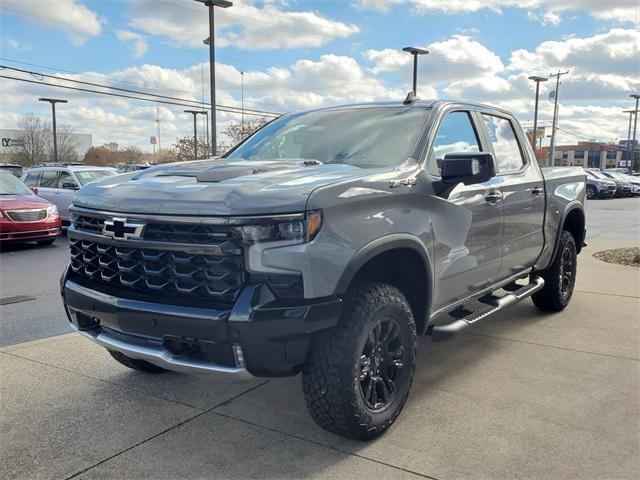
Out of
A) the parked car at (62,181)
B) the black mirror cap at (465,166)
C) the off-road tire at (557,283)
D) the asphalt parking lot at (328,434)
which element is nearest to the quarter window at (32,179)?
the parked car at (62,181)

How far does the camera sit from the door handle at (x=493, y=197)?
415cm

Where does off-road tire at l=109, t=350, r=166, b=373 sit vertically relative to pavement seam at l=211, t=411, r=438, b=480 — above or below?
above

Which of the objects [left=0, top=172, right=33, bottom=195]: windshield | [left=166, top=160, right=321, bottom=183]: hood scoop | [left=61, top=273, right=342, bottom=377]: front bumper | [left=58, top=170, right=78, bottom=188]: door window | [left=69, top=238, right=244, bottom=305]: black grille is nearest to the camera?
[left=61, top=273, right=342, bottom=377]: front bumper

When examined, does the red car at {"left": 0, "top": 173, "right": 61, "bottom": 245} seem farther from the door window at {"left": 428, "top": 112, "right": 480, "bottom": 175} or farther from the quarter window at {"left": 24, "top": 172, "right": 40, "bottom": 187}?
the door window at {"left": 428, "top": 112, "right": 480, "bottom": 175}

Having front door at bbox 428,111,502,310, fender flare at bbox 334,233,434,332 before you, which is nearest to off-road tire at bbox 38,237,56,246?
front door at bbox 428,111,502,310

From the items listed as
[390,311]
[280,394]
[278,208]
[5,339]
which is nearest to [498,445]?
[390,311]

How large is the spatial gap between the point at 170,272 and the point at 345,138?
1.71m

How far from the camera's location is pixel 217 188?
2.86m

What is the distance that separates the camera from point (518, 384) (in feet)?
13.0

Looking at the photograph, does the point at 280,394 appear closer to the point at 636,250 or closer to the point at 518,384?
the point at 518,384

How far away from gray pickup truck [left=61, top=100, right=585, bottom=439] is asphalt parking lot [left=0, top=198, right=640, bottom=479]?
0.27 metres

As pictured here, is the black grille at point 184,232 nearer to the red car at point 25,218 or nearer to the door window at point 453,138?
the door window at point 453,138

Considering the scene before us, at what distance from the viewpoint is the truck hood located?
2734 millimetres

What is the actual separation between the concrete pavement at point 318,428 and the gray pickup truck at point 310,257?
0.83 ft
